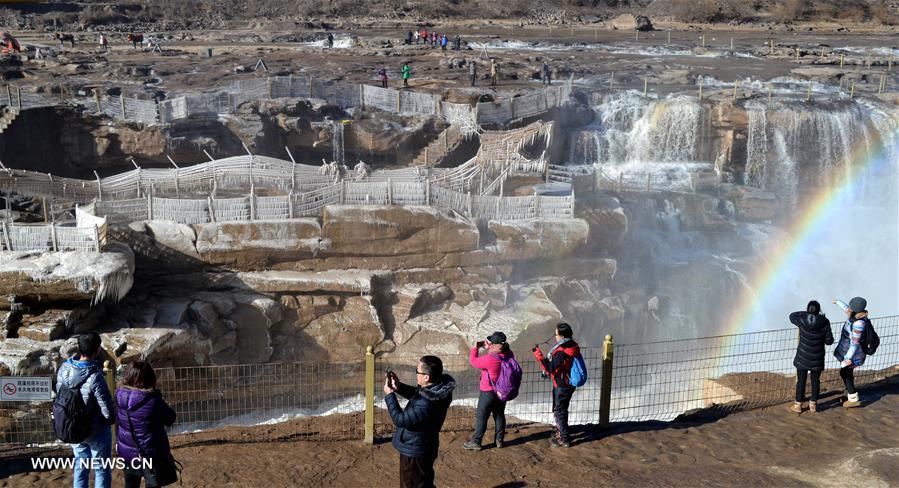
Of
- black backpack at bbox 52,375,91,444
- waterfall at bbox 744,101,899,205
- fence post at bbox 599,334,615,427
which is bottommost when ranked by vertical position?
fence post at bbox 599,334,615,427

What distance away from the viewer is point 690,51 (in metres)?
41.8

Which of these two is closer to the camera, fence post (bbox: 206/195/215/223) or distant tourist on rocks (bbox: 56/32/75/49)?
fence post (bbox: 206/195/215/223)

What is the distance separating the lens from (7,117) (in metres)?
20.7

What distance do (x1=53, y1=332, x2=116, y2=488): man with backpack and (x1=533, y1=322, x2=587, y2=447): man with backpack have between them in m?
3.75

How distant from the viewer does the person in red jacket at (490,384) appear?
796 cm

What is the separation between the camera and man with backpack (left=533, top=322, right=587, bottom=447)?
8117 mm

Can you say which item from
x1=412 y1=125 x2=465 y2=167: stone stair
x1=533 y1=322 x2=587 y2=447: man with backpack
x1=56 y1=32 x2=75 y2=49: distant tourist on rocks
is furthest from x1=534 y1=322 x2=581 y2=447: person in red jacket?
x1=56 y1=32 x2=75 y2=49: distant tourist on rocks

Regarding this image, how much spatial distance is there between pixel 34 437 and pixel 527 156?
14.1 m

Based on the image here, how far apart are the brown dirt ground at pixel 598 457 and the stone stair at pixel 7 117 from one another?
14755 millimetres

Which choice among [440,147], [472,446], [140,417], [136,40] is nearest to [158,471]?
[140,417]

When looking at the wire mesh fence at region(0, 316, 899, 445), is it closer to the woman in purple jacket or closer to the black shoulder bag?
the black shoulder bag

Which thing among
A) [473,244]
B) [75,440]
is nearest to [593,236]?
[473,244]

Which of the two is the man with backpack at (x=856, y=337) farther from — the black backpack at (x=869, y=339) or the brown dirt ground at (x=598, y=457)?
the brown dirt ground at (x=598, y=457)

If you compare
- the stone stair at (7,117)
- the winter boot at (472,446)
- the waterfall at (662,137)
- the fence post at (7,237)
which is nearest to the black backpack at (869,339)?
the winter boot at (472,446)
